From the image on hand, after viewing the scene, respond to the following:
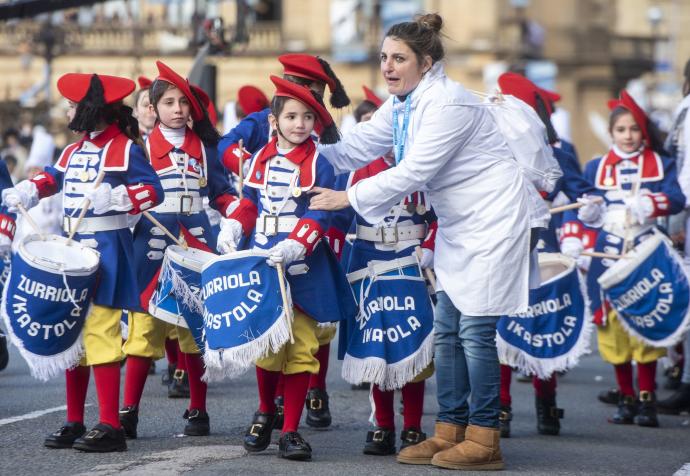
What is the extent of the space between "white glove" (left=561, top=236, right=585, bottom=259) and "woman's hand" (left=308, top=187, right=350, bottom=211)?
8.68 ft

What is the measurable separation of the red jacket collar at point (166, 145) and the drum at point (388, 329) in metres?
1.40

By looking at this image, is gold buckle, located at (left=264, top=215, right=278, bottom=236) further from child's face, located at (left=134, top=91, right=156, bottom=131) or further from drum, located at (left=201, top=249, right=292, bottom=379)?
child's face, located at (left=134, top=91, right=156, bottom=131)

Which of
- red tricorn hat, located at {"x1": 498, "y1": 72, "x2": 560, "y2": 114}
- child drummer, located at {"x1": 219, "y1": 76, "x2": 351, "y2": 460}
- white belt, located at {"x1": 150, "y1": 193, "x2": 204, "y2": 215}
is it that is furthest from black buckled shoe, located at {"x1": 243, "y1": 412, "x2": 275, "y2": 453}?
red tricorn hat, located at {"x1": 498, "y1": 72, "x2": 560, "y2": 114}

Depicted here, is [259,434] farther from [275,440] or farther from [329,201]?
[329,201]

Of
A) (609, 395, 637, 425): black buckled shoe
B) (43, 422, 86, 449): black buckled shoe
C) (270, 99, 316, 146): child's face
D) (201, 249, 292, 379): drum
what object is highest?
(270, 99, 316, 146): child's face

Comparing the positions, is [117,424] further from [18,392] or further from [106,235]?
[18,392]

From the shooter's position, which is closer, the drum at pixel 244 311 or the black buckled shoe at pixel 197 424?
the drum at pixel 244 311

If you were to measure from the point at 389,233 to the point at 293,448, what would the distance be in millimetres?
1273

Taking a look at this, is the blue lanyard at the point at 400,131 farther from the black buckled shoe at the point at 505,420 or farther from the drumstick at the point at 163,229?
the black buckled shoe at the point at 505,420

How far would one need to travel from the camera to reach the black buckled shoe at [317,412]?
9242mm

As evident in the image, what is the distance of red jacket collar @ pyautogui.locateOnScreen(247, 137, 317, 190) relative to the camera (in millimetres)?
7895

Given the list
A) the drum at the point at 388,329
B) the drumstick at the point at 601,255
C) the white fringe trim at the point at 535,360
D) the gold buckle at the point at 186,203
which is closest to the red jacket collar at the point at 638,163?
the drumstick at the point at 601,255

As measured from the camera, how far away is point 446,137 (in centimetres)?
750

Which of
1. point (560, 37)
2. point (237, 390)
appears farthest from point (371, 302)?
point (560, 37)
